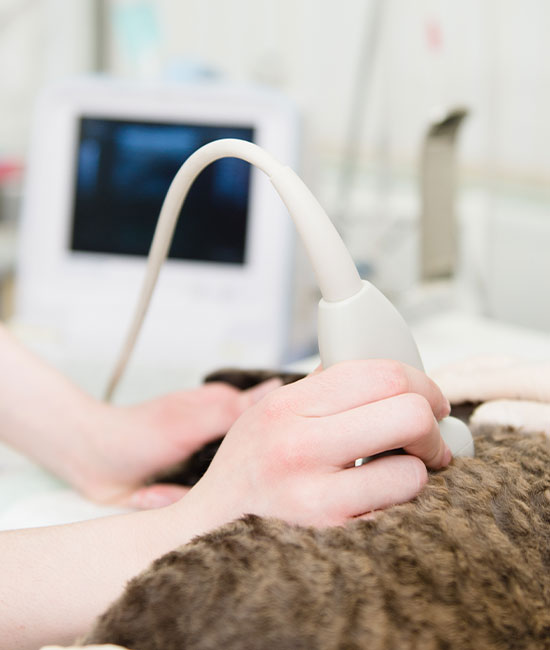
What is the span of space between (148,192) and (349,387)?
716mm

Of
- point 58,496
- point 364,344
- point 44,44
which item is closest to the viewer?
point 364,344

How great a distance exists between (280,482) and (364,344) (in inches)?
3.6

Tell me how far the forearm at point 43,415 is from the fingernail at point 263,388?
144 mm

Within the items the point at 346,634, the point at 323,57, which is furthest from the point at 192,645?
the point at 323,57

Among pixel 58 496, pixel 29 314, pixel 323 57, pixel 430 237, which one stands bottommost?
pixel 58 496

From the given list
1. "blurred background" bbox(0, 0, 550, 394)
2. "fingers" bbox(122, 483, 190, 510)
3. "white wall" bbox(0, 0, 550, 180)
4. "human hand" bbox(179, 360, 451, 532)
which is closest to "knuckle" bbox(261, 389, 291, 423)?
"human hand" bbox(179, 360, 451, 532)

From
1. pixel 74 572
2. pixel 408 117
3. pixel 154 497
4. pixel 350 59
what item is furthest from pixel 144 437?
pixel 350 59

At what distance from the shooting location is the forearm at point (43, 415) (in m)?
0.64

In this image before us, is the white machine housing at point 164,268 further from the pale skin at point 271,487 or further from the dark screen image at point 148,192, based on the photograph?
the pale skin at point 271,487

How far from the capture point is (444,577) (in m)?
0.31

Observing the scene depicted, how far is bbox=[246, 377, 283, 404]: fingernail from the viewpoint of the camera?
627 millimetres

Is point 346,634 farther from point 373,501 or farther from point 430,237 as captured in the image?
point 430,237

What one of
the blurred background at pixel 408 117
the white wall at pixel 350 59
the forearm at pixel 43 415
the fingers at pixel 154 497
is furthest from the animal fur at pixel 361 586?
the white wall at pixel 350 59

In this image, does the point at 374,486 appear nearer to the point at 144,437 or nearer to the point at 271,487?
the point at 271,487
